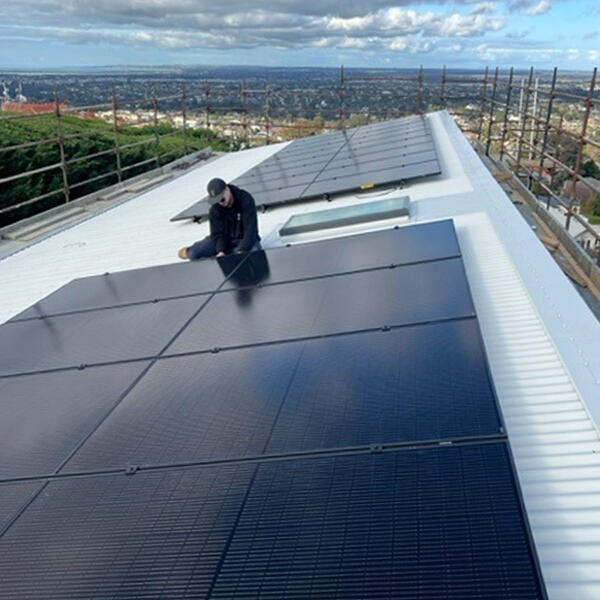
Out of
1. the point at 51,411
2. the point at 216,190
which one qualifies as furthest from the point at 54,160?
the point at 51,411

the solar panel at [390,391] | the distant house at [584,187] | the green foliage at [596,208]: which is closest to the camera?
the solar panel at [390,391]

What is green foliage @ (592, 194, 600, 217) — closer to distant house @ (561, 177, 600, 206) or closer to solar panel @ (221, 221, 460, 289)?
distant house @ (561, 177, 600, 206)

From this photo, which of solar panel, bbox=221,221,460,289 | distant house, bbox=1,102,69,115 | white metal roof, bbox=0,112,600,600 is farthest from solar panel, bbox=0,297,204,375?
distant house, bbox=1,102,69,115

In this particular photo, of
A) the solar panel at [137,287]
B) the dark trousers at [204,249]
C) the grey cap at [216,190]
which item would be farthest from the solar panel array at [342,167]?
the solar panel at [137,287]

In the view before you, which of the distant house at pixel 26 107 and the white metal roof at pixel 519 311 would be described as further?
the distant house at pixel 26 107

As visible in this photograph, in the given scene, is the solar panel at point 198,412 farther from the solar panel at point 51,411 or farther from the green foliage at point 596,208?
the green foliage at point 596,208

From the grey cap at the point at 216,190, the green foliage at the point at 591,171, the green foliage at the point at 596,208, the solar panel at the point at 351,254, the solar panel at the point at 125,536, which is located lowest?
the green foliage at the point at 596,208
